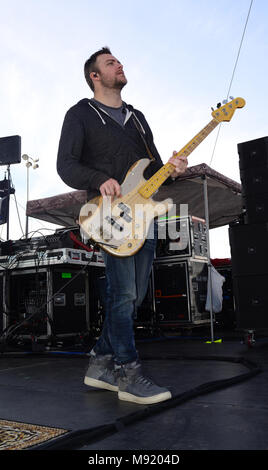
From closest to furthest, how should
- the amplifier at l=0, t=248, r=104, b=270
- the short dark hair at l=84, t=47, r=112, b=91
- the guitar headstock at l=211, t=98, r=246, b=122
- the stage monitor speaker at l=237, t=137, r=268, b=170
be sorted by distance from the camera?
the short dark hair at l=84, t=47, r=112, b=91, the guitar headstock at l=211, t=98, r=246, b=122, the stage monitor speaker at l=237, t=137, r=268, b=170, the amplifier at l=0, t=248, r=104, b=270

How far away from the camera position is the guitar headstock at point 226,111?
7.39 feet

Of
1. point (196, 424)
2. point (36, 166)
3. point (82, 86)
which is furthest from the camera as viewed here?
point (36, 166)

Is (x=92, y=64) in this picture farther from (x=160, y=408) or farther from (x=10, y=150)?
(x=10, y=150)

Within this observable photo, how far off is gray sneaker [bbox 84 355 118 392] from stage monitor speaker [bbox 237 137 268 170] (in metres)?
2.74

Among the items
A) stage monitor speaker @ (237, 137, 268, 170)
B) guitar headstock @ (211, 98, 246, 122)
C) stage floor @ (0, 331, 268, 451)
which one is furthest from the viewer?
stage monitor speaker @ (237, 137, 268, 170)

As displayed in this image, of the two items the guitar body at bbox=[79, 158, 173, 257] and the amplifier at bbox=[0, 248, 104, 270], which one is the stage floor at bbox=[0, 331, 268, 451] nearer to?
the guitar body at bbox=[79, 158, 173, 257]

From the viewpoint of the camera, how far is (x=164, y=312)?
5285mm

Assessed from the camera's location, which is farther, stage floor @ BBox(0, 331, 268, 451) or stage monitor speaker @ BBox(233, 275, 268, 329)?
stage monitor speaker @ BBox(233, 275, 268, 329)

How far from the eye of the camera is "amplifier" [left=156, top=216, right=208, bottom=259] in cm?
535

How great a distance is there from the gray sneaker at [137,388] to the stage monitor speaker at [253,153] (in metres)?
2.82

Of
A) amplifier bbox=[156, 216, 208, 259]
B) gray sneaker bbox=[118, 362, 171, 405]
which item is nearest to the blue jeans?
gray sneaker bbox=[118, 362, 171, 405]

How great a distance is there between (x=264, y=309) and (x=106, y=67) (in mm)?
2570
